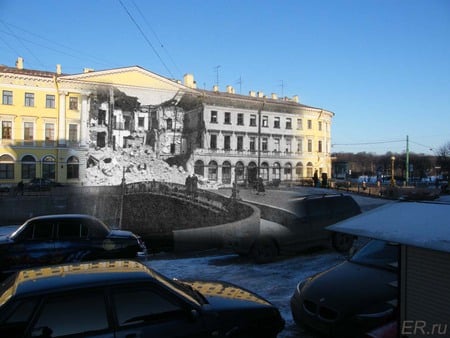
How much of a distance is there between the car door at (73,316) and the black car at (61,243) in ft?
19.6

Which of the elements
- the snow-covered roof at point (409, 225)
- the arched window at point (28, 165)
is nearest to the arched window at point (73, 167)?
the arched window at point (28, 165)

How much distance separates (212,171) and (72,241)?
26.2 ft

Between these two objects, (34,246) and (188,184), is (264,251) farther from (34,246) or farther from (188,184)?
(188,184)

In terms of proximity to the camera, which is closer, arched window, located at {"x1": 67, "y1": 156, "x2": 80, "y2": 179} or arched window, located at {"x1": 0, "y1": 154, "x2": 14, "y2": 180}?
arched window, located at {"x1": 67, "y1": 156, "x2": 80, "y2": 179}

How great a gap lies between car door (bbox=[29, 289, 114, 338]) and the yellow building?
12.9 m

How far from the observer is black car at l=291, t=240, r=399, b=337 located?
503 cm

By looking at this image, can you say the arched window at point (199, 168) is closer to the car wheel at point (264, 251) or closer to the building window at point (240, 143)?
the building window at point (240, 143)

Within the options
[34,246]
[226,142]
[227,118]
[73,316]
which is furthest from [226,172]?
[73,316]

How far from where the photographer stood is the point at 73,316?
11.8 ft

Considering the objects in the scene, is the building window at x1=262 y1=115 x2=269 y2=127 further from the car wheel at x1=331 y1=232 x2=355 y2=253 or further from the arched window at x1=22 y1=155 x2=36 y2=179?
the arched window at x1=22 y1=155 x2=36 y2=179

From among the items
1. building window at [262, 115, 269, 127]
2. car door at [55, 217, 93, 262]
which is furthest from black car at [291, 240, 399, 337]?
building window at [262, 115, 269, 127]

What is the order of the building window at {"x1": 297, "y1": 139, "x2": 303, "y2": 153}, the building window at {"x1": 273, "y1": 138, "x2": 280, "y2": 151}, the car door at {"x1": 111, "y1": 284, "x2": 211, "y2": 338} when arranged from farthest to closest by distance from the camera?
the building window at {"x1": 297, "y1": 139, "x2": 303, "y2": 153}, the building window at {"x1": 273, "y1": 138, "x2": 280, "y2": 151}, the car door at {"x1": 111, "y1": 284, "x2": 211, "y2": 338}

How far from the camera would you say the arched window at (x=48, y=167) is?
51.9ft

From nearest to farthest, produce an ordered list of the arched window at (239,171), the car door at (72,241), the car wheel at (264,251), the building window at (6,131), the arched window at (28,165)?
the car door at (72,241) → the car wheel at (264,251) → the arched window at (28,165) → the arched window at (239,171) → the building window at (6,131)
